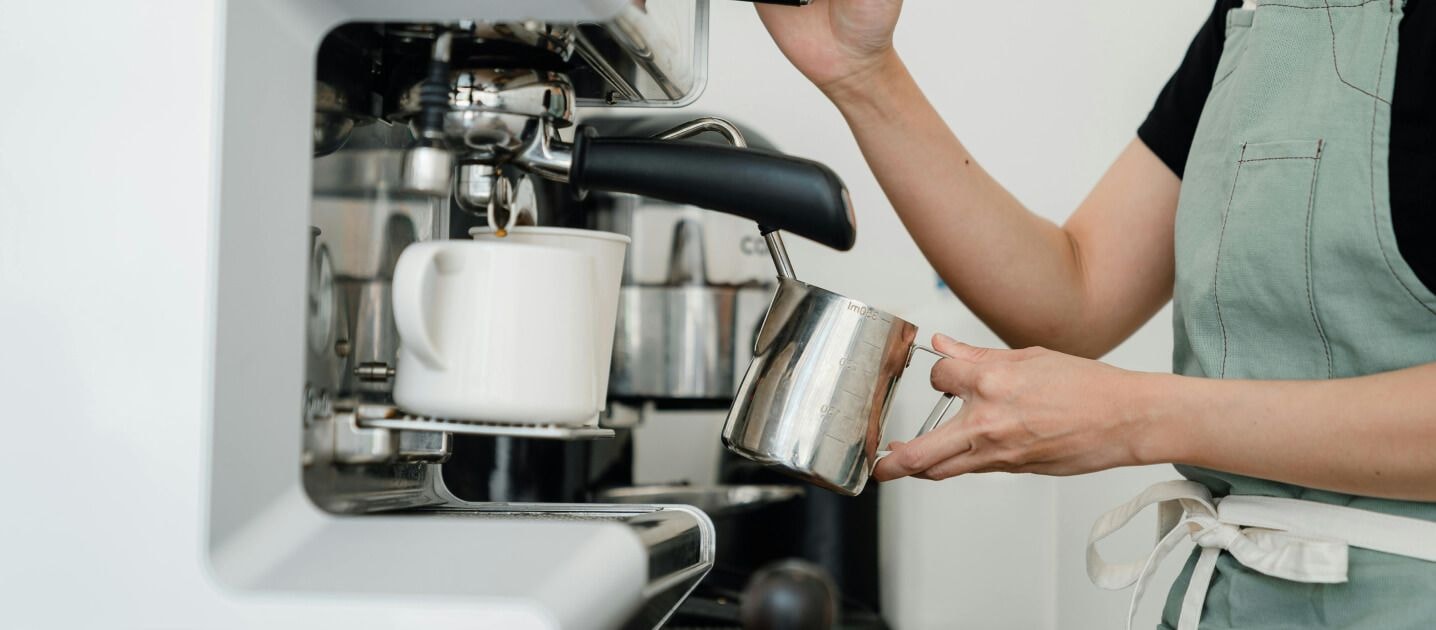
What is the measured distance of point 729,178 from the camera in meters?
0.45

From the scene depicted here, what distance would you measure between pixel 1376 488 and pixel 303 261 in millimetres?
513

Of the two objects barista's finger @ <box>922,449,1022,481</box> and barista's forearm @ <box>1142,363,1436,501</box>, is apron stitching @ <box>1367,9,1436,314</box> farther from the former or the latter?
barista's finger @ <box>922,449,1022,481</box>

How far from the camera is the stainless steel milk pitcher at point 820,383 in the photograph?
54cm

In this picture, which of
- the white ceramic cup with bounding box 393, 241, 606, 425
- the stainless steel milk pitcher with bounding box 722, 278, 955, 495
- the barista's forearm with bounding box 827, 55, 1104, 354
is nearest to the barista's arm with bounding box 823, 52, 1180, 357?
the barista's forearm with bounding box 827, 55, 1104, 354

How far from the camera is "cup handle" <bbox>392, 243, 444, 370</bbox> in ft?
1.27

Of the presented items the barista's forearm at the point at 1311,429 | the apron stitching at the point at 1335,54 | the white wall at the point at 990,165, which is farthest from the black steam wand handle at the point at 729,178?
the white wall at the point at 990,165

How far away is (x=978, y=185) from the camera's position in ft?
2.54

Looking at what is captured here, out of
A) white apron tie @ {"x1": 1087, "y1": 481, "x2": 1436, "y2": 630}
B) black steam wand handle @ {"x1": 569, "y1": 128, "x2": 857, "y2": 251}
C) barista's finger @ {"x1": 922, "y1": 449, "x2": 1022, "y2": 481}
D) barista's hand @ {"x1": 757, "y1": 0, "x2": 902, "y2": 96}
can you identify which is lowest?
white apron tie @ {"x1": 1087, "y1": 481, "x2": 1436, "y2": 630}

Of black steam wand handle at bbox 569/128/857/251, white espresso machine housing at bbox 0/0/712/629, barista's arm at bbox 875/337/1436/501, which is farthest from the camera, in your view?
barista's arm at bbox 875/337/1436/501

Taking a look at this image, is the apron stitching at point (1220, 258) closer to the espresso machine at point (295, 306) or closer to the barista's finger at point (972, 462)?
the barista's finger at point (972, 462)

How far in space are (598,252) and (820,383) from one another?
0.45 feet

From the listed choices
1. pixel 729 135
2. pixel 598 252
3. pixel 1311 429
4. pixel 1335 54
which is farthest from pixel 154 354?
pixel 1335 54

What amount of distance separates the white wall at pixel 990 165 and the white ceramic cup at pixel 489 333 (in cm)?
91

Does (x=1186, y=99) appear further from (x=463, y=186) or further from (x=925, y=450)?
(x=463, y=186)
